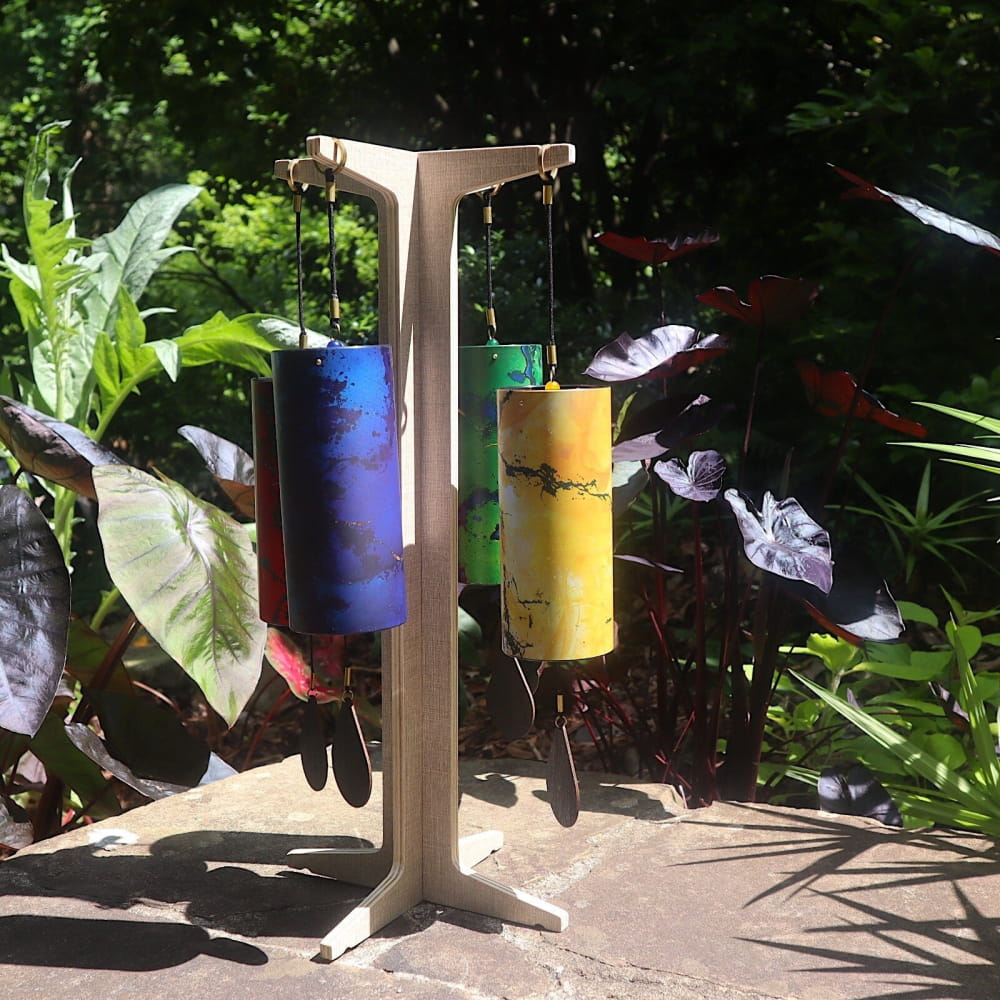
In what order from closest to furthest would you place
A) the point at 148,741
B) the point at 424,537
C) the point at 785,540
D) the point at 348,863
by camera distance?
Answer: the point at 424,537 < the point at 348,863 < the point at 785,540 < the point at 148,741

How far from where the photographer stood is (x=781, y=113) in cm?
357

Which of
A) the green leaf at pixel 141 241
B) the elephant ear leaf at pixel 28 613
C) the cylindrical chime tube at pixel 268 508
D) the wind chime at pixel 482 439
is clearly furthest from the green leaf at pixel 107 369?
the wind chime at pixel 482 439

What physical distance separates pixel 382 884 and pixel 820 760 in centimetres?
125

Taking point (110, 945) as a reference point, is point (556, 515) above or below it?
above

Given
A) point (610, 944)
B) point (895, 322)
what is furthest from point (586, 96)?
point (610, 944)

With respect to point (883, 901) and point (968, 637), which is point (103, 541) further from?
point (968, 637)

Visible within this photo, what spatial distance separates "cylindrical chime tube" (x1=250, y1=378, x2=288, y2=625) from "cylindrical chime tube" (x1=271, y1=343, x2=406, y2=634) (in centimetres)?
17

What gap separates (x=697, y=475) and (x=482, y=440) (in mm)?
512

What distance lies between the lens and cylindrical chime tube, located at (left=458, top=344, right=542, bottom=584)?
165 centimetres

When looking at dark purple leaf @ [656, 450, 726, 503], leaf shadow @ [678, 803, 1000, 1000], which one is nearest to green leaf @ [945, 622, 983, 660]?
leaf shadow @ [678, 803, 1000, 1000]

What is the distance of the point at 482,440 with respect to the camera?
1.67 meters

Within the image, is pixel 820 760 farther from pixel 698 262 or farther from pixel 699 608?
pixel 698 262

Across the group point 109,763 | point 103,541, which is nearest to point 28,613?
point 103,541

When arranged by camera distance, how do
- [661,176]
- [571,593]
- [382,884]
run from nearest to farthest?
[571,593], [382,884], [661,176]
